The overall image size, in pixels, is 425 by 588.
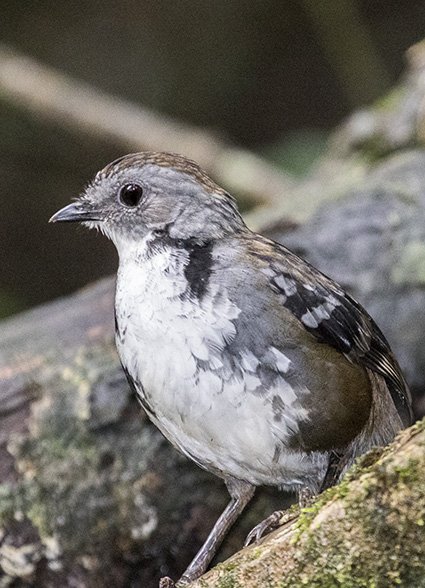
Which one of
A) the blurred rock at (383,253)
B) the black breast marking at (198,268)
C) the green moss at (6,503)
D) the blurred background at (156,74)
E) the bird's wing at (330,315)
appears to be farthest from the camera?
the blurred background at (156,74)

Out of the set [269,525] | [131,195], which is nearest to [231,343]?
[269,525]

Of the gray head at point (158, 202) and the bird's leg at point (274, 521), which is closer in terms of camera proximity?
the bird's leg at point (274, 521)

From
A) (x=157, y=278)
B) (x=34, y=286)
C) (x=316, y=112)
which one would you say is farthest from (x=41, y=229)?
(x=157, y=278)

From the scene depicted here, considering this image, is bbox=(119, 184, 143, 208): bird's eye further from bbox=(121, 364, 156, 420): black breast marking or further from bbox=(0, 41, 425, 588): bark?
bbox=(0, 41, 425, 588): bark

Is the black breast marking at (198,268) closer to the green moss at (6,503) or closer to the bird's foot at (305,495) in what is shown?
the bird's foot at (305,495)

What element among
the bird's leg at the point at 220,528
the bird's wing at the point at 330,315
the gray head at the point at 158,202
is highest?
the gray head at the point at 158,202

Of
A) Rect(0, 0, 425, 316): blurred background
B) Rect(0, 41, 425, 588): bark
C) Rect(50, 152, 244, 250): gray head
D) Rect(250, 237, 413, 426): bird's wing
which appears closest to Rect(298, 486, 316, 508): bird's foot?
Rect(250, 237, 413, 426): bird's wing

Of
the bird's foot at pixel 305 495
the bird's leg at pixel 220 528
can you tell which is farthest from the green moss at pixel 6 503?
the bird's foot at pixel 305 495

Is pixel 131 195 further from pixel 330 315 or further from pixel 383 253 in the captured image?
pixel 383 253
